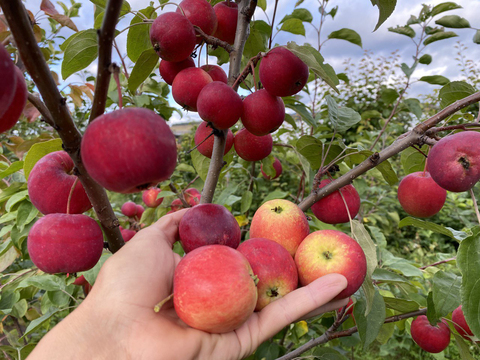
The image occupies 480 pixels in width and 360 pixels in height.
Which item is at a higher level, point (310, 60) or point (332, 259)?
point (310, 60)

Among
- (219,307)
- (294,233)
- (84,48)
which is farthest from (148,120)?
(294,233)

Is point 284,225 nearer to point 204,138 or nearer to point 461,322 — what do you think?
point 204,138

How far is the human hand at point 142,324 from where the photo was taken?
91 centimetres

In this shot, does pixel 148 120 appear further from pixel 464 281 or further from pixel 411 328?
pixel 411 328

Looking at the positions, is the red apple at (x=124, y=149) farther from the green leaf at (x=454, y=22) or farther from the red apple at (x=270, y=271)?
the green leaf at (x=454, y=22)

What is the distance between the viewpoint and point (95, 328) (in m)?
0.94

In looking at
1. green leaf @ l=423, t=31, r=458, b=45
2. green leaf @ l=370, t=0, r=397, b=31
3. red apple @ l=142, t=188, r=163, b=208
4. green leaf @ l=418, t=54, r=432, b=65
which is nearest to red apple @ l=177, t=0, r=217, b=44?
green leaf @ l=370, t=0, r=397, b=31

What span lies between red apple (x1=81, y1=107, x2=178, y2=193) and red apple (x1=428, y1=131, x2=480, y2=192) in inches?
41.3

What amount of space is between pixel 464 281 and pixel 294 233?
1.89 feet

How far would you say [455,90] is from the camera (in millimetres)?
1508

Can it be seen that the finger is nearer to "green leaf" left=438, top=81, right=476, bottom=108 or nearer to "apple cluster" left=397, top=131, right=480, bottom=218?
"apple cluster" left=397, top=131, right=480, bottom=218

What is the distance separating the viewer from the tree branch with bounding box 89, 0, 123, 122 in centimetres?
58

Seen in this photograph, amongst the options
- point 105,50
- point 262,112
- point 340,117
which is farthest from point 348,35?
point 105,50

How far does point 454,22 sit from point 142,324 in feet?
7.22
